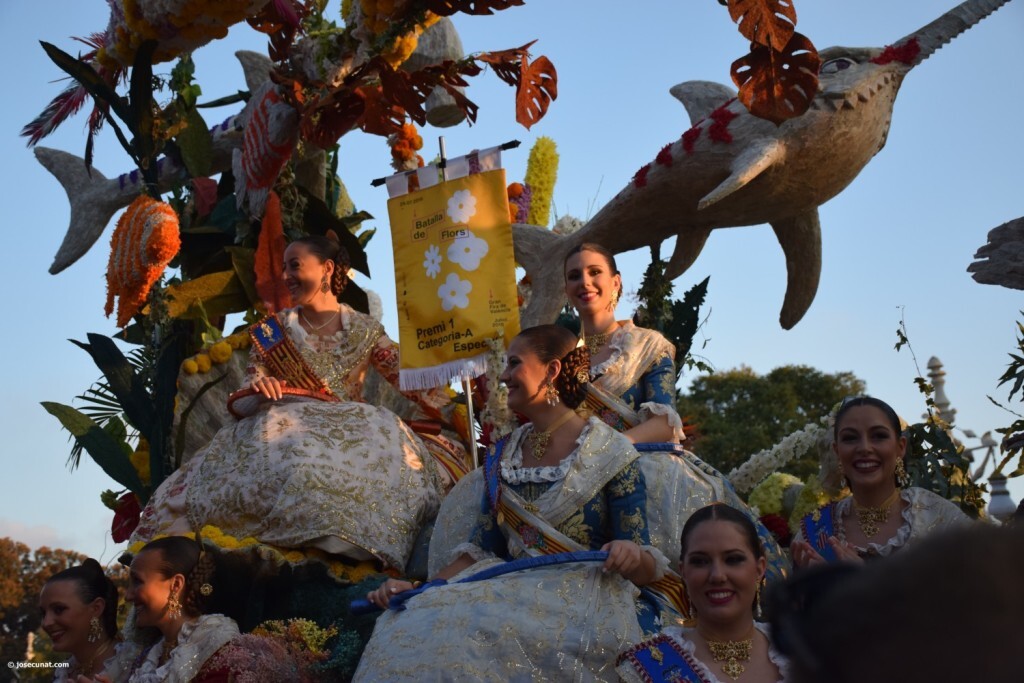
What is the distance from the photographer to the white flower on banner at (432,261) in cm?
678

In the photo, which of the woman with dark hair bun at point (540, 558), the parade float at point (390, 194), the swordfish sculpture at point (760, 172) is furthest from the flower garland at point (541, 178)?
the woman with dark hair bun at point (540, 558)

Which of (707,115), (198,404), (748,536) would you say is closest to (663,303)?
(707,115)

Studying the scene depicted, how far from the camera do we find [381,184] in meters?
7.21

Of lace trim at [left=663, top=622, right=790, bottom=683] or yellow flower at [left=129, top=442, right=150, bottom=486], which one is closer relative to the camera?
lace trim at [left=663, top=622, right=790, bottom=683]

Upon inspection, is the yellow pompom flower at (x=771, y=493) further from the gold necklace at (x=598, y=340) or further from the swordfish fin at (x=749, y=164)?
the swordfish fin at (x=749, y=164)

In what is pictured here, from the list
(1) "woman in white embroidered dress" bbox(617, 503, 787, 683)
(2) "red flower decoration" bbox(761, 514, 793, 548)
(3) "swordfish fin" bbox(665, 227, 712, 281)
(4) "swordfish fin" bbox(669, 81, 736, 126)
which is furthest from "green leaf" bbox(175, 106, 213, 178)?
(1) "woman in white embroidered dress" bbox(617, 503, 787, 683)

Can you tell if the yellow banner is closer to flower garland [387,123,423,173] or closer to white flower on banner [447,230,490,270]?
white flower on banner [447,230,490,270]

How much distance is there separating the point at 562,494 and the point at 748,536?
2.68 ft

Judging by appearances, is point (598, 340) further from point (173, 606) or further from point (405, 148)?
point (405, 148)

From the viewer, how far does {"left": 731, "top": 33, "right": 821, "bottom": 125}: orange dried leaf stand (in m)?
6.53

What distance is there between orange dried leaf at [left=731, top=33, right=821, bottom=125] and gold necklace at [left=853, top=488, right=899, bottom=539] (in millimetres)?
2488

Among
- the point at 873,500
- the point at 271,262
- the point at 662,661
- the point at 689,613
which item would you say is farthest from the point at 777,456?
the point at 271,262

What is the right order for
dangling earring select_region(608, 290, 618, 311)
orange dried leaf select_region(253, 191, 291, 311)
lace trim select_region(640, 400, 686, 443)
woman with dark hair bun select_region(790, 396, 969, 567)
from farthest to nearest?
1. orange dried leaf select_region(253, 191, 291, 311)
2. dangling earring select_region(608, 290, 618, 311)
3. lace trim select_region(640, 400, 686, 443)
4. woman with dark hair bun select_region(790, 396, 969, 567)

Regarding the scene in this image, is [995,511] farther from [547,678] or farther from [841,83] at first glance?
[547,678]
